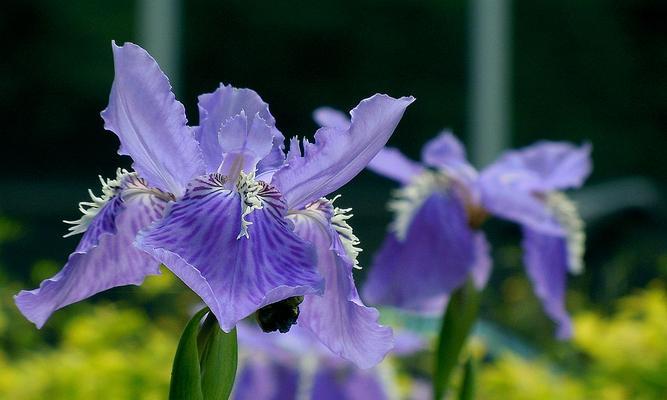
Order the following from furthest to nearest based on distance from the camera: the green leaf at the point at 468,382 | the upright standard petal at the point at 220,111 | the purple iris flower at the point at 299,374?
the purple iris flower at the point at 299,374 < the green leaf at the point at 468,382 < the upright standard petal at the point at 220,111

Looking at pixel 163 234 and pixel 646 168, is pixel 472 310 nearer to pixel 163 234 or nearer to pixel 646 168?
pixel 163 234

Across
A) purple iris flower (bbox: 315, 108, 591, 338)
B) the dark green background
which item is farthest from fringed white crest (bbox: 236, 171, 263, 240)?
the dark green background

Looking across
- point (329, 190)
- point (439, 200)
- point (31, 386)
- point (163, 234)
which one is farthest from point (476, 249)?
point (31, 386)

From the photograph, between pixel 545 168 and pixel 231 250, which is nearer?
pixel 231 250

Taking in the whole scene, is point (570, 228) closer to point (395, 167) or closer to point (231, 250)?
point (395, 167)

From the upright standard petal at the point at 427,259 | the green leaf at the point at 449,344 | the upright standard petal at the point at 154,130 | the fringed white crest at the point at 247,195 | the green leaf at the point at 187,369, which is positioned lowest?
the green leaf at the point at 187,369

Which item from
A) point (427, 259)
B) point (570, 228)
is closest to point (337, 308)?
point (427, 259)

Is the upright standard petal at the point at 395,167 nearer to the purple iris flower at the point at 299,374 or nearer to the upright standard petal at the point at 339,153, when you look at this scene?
the purple iris flower at the point at 299,374

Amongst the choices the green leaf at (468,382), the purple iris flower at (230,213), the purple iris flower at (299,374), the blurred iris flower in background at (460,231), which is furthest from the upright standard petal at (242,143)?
the purple iris flower at (299,374)
